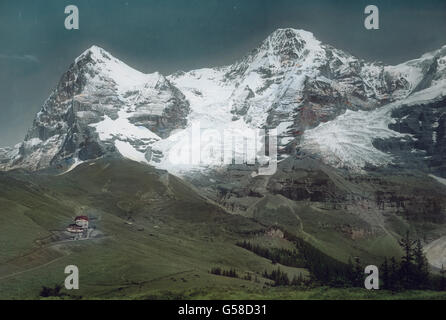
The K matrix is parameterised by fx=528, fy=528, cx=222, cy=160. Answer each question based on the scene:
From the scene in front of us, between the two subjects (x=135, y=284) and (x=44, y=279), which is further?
(x=135, y=284)

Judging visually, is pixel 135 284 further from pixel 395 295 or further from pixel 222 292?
pixel 395 295
